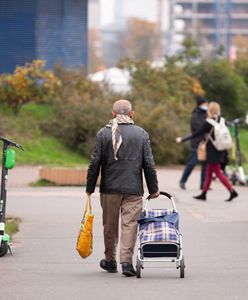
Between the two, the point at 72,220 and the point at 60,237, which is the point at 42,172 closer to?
the point at 72,220

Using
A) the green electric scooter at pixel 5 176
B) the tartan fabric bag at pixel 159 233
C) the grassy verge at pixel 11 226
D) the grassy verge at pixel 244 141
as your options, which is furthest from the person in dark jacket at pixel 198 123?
the grassy verge at pixel 244 141

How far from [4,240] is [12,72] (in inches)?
972

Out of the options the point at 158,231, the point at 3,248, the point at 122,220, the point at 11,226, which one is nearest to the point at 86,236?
the point at 122,220

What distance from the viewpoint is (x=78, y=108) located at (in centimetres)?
3145

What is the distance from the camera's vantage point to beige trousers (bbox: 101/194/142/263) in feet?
37.4

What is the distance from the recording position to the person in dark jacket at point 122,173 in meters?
11.4

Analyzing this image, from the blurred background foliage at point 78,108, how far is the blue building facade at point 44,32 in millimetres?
1568

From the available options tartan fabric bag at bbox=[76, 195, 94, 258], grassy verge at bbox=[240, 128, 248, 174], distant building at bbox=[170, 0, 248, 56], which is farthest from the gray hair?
distant building at bbox=[170, 0, 248, 56]

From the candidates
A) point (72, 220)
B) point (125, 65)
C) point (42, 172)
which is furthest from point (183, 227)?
point (125, 65)

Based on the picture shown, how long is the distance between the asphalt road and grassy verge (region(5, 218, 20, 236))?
108mm

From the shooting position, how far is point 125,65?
39.9 m

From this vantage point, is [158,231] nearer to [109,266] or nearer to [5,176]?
[109,266]

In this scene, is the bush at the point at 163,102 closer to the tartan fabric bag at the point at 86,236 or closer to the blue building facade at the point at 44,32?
the blue building facade at the point at 44,32

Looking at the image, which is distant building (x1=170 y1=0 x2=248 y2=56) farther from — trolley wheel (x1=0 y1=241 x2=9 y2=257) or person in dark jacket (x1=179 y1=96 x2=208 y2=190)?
trolley wheel (x1=0 y1=241 x2=9 y2=257)
